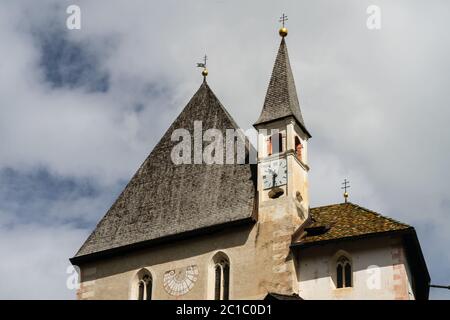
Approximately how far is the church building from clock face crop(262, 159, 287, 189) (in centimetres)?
4

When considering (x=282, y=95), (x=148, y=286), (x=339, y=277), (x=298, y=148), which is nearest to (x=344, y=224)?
(x=339, y=277)

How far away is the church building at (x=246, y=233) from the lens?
3600 cm

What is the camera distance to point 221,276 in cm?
3781

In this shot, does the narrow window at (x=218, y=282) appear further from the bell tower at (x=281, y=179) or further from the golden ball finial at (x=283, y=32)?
the golden ball finial at (x=283, y=32)

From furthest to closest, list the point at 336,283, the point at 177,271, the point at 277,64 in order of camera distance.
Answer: the point at 277,64, the point at 177,271, the point at 336,283

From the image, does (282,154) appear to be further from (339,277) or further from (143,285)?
(143,285)

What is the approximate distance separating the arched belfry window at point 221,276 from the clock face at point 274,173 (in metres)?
3.02

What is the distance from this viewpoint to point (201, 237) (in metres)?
38.7

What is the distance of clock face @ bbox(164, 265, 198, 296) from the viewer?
125 feet

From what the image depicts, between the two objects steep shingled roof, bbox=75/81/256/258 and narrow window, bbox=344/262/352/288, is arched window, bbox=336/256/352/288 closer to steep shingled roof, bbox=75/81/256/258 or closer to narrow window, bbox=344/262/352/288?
narrow window, bbox=344/262/352/288
